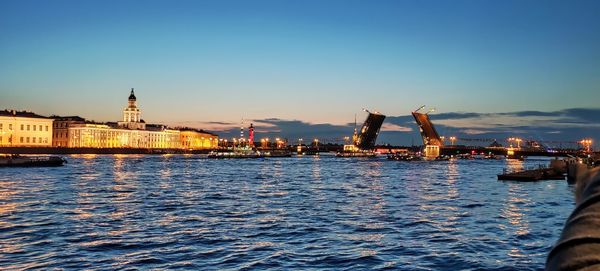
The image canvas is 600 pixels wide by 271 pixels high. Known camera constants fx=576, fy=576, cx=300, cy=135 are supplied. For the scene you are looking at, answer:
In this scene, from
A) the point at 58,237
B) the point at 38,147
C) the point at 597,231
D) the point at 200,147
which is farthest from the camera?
the point at 200,147

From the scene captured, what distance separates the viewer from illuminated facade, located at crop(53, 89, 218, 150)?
429 feet

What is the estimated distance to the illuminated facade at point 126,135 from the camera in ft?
429

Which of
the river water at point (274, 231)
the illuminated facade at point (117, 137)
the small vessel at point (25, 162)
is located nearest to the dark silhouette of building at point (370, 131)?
the illuminated facade at point (117, 137)

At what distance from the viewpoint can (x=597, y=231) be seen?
2.57ft

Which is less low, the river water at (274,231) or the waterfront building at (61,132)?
the waterfront building at (61,132)

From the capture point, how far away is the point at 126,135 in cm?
14762

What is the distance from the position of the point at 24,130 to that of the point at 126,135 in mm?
35783

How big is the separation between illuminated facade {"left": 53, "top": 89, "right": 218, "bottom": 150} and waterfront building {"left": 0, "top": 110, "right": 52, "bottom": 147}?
1050 cm

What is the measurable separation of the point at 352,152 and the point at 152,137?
180 feet

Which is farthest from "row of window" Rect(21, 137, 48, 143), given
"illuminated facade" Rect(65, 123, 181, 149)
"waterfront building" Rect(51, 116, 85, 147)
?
"illuminated facade" Rect(65, 123, 181, 149)

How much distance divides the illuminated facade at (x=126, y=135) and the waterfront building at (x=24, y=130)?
10.5 meters

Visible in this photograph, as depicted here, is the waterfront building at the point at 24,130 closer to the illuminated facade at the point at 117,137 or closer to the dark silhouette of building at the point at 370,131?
the illuminated facade at the point at 117,137

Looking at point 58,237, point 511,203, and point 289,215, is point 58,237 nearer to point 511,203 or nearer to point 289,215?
point 289,215

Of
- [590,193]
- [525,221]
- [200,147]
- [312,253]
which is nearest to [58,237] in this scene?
[312,253]
